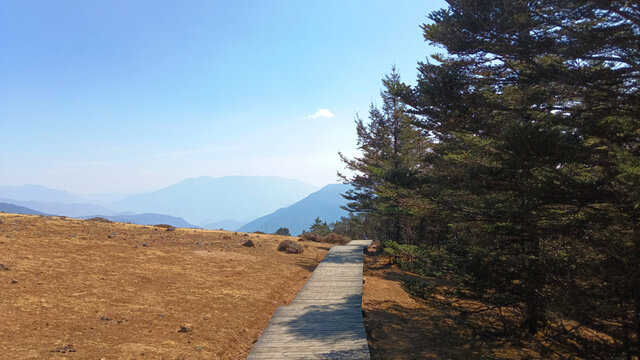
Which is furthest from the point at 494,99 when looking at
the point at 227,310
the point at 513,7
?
the point at 227,310

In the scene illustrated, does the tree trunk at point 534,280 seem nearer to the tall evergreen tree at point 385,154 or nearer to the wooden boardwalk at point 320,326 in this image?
the wooden boardwalk at point 320,326

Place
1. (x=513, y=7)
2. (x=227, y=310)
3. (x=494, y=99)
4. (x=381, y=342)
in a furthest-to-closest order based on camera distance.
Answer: (x=227, y=310) < (x=494, y=99) < (x=381, y=342) < (x=513, y=7)

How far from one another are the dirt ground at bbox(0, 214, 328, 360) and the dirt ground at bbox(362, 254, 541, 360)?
3225 millimetres

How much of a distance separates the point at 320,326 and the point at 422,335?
11.4 feet

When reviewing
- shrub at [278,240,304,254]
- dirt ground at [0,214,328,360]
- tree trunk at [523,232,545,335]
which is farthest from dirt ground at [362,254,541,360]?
shrub at [278,240,304,254]

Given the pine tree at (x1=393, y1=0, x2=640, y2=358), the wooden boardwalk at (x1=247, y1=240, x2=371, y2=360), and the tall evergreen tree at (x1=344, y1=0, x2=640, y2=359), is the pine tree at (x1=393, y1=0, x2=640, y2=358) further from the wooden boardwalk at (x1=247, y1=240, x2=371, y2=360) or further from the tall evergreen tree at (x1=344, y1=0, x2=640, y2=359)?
the wooden boardwalk at (x1=247, y1=240, x2=371, y2=360)

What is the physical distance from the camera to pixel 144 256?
13.7 m

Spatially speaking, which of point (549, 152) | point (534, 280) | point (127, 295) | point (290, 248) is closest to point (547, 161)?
point (549, 152)

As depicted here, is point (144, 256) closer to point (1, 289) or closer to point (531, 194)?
point (1, 289)

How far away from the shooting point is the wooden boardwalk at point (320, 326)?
6.28m

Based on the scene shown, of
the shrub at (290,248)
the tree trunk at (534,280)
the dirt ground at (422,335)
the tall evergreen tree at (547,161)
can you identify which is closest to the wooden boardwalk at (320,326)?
the dirt ground at (422,335)

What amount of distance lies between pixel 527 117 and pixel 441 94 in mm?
2349

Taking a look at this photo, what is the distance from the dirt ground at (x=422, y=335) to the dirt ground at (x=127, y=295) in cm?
322

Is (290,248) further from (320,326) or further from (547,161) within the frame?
(547,161)
